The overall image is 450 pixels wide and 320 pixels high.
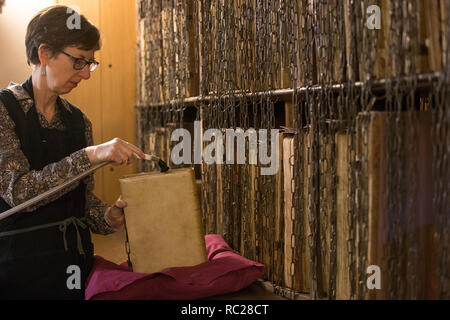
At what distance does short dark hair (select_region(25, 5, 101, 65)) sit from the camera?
149 centimetres

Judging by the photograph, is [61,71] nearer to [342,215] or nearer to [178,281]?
[178,281]

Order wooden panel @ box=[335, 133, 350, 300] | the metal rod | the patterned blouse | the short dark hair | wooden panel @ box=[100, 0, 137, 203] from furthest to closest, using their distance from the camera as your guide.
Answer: wooden panel @ box=[100, 0, 137, 203]
the short dark hair
the patterned blouse
wooden panel @ box=[335, 133, 350, 300]
the metal rod

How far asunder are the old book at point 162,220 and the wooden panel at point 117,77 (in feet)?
4.43

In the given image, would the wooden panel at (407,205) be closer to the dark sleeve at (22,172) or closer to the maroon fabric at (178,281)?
the maroon fabric at (178,281)

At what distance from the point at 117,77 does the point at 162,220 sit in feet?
5.06

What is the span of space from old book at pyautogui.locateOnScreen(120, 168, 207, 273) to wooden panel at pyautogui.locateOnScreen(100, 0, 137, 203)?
135 centimetres

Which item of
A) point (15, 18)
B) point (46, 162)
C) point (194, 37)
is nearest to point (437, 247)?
point (46, 162)

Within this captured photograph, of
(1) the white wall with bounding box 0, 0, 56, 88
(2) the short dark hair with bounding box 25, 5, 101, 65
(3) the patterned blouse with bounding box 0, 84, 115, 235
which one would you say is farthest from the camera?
(1) the white wall with bounding box 0, 0, 56, 88

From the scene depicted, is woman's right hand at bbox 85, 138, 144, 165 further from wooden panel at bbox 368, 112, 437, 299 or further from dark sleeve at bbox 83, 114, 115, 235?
wooden panel at bbox 368, 112, 437, 299

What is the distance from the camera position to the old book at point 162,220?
4.57ft

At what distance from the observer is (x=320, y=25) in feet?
4.20

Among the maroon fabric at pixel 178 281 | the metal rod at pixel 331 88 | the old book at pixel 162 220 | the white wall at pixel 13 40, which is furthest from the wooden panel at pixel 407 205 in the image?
the white wall at pixel 13 40

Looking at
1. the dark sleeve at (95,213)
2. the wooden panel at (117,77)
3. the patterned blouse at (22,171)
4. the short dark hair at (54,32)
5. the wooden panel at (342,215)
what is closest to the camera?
the wooden panel at (342,215)

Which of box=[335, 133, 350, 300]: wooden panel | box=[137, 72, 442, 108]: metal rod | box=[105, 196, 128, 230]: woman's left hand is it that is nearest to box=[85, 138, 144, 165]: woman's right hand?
box=[105, 196, 128, 230]: woman's left hand
